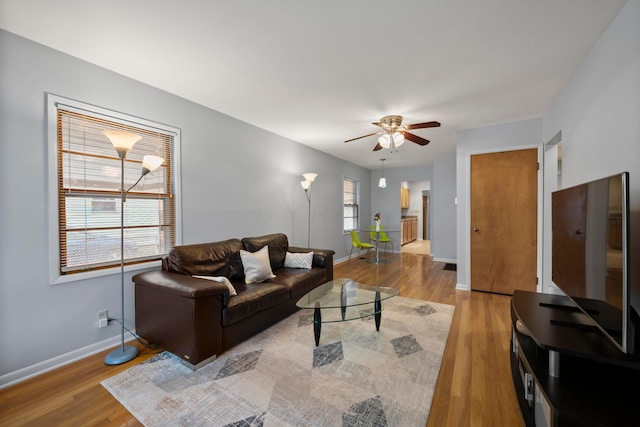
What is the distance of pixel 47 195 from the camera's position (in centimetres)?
201

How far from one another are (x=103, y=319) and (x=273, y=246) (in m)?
1.86

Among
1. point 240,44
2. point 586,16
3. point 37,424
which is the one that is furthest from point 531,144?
point 37,424

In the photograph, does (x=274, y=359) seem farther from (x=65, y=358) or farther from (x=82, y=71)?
A: (x=82, y=71)

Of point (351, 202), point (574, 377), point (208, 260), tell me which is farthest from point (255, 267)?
point (351, 202)

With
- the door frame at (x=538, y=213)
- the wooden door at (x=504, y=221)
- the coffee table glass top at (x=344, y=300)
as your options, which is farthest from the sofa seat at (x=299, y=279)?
the wooden door at (x=504, y=221)

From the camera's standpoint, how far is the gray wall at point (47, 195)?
6.08 feet

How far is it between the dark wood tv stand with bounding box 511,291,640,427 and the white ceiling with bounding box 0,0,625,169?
1.94 metres

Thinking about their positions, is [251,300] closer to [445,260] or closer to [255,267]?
[255,267]

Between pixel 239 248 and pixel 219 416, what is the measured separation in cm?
183

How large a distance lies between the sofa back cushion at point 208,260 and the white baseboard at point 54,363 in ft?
2.60

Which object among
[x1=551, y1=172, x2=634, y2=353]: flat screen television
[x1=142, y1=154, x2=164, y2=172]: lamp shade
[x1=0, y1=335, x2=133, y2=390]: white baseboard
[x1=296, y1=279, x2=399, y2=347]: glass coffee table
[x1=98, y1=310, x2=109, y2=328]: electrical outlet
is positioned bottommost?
[x1=0, y1=335, x2=133, y2=390]: white baseboard

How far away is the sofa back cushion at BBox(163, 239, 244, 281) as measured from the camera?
2531 millimetres

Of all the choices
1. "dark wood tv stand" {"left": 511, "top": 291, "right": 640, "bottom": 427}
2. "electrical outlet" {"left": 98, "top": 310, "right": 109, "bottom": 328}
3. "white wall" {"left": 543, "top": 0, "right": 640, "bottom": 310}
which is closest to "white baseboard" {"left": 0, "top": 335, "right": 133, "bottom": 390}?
"electrical outlet" {"left": 98, "top": 310, "right": 109, "bottom": 328}

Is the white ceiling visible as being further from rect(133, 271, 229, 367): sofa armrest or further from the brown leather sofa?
rect(133, 271, 229, 367): sofa armrest
